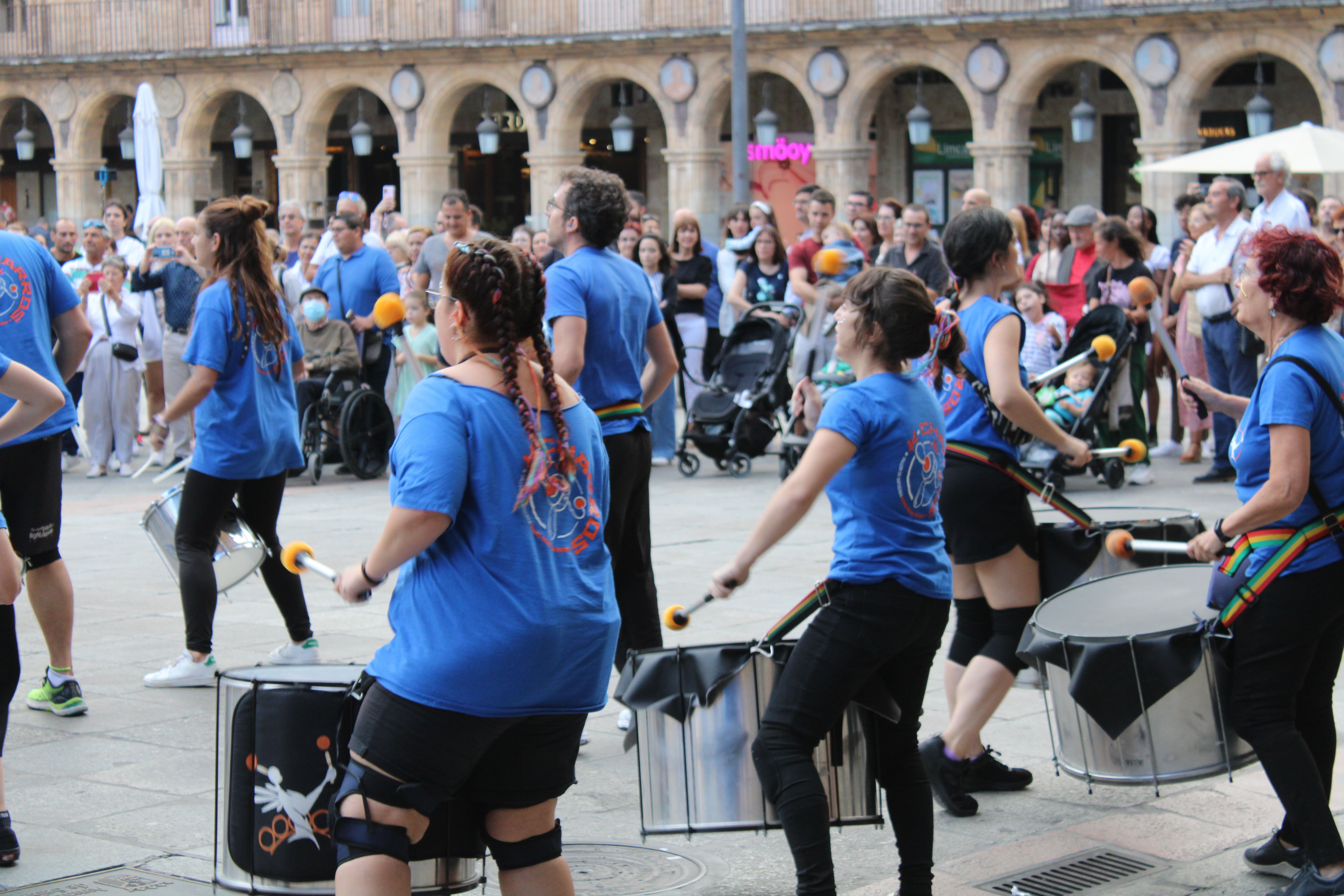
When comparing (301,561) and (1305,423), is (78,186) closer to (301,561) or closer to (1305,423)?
(301,561)

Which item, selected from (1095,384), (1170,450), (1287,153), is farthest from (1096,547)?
(1287,153)

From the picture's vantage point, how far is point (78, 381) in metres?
14.1

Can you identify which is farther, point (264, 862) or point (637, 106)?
point (637, 106)

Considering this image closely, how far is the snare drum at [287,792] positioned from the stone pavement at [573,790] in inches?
32.5

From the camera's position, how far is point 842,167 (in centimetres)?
2938

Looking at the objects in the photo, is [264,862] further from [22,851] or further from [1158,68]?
[1158,68]

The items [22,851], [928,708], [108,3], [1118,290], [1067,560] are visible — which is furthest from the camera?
[108,3]

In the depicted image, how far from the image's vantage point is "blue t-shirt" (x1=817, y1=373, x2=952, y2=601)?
3762 millimetres

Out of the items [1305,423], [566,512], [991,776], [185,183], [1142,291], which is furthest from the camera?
[185,183]

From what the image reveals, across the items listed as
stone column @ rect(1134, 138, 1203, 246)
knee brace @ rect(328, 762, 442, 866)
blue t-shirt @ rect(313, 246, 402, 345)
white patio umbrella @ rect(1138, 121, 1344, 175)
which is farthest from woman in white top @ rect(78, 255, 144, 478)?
stone column @ rect(1134, 138, 1203, 246)

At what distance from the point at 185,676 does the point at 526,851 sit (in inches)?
129

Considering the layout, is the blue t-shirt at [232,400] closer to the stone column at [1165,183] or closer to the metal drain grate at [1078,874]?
the metal drain grate at [1078,874]

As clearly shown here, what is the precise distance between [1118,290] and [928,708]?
6441mm

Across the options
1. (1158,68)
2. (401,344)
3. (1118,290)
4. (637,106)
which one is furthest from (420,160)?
(401,344)
